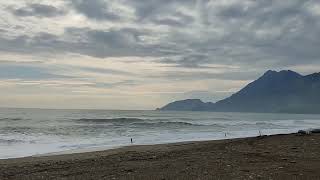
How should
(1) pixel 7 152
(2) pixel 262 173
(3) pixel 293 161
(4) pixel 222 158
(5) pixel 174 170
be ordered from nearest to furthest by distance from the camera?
1. (2) pixel 262 173
2. (5) pixel 174 170
3. (3) pixel 293 161
4. (4) pixel 222 158
5. (1) pixel 7 152

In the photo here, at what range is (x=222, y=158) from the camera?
15.8 meters

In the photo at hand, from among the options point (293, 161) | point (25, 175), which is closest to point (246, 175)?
point (293, 161)

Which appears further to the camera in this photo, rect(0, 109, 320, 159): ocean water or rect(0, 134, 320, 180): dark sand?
rect(0, 109, 320, 159): ocean water

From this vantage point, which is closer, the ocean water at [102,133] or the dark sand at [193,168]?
the dark sand at [193,168]

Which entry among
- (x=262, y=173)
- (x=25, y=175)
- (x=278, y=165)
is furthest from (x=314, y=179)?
(x=25, y=175)

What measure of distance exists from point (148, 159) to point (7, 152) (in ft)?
35.2

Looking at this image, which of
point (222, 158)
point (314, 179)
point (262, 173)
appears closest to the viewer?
point (314, 179)

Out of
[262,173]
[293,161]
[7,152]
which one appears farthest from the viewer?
[7,152]

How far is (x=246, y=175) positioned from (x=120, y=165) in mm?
4637

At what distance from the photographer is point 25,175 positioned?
1347 centimetres

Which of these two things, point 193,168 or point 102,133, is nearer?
point 193,168

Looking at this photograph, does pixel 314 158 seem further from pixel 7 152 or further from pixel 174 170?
pixel 7 152

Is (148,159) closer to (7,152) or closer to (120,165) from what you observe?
(120,165)

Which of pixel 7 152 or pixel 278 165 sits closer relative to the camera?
pixel 278 165
